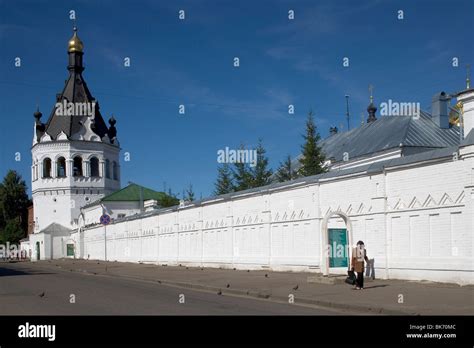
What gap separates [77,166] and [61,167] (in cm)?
203

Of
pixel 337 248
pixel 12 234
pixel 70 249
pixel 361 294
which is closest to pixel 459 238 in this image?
pixel 361 294

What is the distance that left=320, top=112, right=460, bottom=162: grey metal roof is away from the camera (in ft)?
150

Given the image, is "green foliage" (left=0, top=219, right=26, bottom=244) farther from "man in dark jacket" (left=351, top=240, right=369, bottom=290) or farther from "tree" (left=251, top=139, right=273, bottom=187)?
"man in dark jacket" (left=351, top=240, right=369, bottom=290)

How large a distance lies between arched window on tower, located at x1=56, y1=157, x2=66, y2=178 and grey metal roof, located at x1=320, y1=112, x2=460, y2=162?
43.2m

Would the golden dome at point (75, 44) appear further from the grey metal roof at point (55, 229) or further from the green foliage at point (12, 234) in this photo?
the green foliage at point (12, 234)

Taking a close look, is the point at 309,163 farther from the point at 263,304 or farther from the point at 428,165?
the point at 263,304

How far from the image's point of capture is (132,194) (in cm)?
7925

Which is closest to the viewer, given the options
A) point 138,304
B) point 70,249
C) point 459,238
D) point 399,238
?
point 138,304

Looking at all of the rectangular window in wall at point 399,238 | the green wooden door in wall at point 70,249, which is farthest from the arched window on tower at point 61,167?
the rectangular window in wall at point 399,238

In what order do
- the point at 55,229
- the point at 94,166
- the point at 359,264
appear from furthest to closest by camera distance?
1. the point at 94,166
2. the point at 55,229
3. the point at 359,264

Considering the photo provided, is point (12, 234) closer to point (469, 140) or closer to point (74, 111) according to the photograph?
point (74, 111)

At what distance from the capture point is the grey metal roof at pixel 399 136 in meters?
45.7

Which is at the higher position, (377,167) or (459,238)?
(377,167)
